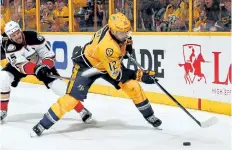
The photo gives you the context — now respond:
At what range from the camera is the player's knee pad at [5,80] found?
4434 mm

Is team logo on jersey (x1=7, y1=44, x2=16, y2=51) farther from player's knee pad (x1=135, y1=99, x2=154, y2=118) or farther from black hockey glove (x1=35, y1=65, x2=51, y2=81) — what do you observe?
player's knee pad (x1=135, y1=99, x2=154, y2=118)

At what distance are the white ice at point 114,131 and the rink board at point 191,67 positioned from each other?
0.54 ft

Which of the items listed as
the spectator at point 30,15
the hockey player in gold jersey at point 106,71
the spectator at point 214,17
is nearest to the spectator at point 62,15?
the spectator at point 30,15

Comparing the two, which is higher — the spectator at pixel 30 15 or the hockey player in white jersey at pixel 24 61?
the spectator at pixel 30 15

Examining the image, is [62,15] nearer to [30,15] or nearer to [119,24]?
[30,15]

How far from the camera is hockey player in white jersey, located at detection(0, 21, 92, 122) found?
4.29m

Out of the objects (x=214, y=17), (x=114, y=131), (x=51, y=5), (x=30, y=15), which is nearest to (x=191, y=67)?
(x=214, y=17)

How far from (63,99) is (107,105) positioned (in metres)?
1.69

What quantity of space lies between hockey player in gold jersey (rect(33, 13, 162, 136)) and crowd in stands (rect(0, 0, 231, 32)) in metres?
1.21

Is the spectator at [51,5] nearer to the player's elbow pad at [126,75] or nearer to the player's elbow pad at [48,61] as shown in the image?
the player's elbow pad at [48,61]

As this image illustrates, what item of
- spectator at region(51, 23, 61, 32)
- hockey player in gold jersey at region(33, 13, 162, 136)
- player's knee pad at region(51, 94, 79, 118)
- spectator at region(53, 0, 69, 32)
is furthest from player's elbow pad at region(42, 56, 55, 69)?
spectator at region(51, 23, 61, 32)

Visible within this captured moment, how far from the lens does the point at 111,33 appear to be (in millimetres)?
3822

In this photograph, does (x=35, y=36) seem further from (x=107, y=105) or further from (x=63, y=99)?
(x=107, y=105)

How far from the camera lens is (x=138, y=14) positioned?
574 centimetres
